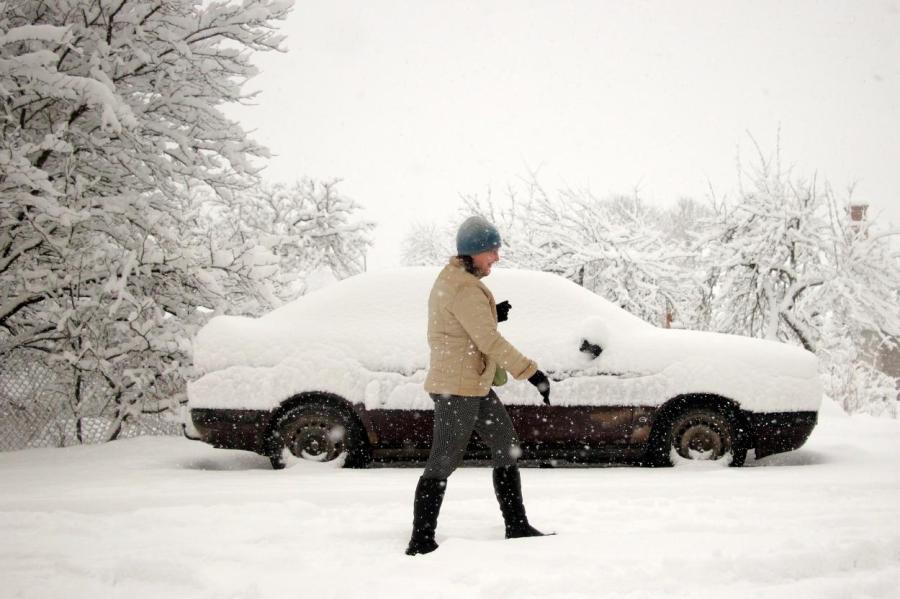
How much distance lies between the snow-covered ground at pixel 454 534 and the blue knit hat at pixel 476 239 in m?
1.29

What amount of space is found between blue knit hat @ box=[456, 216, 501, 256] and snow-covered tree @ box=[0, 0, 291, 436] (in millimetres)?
3782

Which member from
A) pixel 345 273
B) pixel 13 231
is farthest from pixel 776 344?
pixel 345 273

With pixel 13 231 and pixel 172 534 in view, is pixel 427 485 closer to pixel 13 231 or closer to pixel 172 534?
pixel 172 534

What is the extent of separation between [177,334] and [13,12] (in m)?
3.57

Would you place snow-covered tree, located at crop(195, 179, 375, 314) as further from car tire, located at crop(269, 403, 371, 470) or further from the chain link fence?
car tire, located at crop(269, 403, 371, 470)

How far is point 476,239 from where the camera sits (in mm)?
2838

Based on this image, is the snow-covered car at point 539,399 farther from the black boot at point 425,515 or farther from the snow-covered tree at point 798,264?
the snow-covered tree at point 798,264

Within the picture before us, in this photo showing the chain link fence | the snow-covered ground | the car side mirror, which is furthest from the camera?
the chain link fence

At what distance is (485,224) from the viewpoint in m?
2.87

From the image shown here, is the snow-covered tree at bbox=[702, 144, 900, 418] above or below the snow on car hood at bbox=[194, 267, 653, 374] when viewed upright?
above

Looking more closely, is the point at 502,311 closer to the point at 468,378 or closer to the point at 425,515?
the point at 468,378

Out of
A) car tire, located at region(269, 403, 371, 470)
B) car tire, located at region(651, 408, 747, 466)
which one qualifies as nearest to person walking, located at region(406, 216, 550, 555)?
car tire, located at region(269, 403, 371, 470)

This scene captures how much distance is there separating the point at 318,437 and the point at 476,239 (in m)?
2.52

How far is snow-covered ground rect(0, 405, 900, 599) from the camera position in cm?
241
